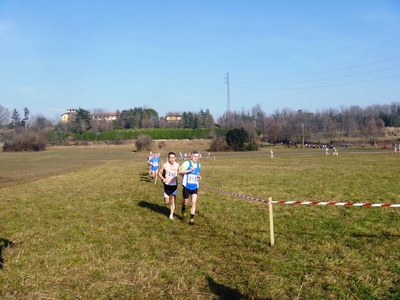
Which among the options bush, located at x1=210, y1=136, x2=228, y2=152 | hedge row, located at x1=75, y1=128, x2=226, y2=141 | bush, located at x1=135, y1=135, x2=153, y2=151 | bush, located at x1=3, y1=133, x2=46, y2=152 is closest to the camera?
bush, located at x1=135, y1=135, x2=153, y2=151

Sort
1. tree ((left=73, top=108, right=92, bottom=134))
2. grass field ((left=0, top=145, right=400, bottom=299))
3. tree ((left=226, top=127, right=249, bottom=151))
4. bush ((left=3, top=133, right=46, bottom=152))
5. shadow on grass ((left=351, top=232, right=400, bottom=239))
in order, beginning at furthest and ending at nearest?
tree ((left=73, top=108, right=92, bottom=134)), bush ((left=3, top=133, right=46, bottom=152)), tree ((left=226, top=127, right=249, bottom=151)), shadow on grass ((left=351, top=232, right=400, bottom=239)), grass field ((left=0, top=145, right=400, bottom=299))

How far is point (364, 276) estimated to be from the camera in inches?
237

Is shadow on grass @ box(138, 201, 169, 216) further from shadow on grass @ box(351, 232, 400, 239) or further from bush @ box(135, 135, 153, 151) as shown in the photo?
bush @ box(135, 135, 153, 151)

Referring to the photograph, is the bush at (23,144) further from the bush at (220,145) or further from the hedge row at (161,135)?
the bush at (220,145)

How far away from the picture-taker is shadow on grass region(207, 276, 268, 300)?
536 cm

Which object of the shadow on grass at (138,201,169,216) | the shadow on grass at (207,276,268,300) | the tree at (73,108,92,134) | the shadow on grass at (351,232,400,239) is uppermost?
the tree at (73,108,92,134)

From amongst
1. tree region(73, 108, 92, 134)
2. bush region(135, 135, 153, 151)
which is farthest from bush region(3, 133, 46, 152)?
tree region(73, 108, 92, 134)

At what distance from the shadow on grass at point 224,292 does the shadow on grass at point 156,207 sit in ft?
21.4

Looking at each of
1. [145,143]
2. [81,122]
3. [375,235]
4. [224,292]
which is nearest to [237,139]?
[145,143]

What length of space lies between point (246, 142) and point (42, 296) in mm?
74400

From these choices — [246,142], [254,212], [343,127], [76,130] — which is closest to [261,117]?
[343,127]

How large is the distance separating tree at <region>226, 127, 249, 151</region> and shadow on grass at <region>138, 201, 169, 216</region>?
208 feet

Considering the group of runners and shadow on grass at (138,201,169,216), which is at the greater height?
the group of runners

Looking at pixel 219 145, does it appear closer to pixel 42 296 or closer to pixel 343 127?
pixel 343 127
